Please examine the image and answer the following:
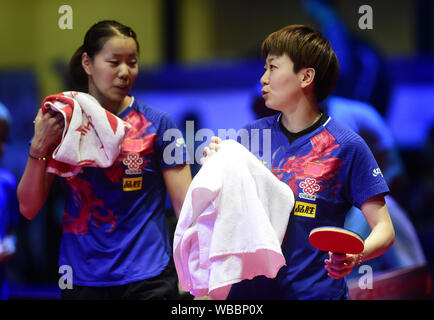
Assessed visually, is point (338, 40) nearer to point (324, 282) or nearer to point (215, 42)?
point (324, 282)

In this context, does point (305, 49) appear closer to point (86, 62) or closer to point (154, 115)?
point (154, 115)

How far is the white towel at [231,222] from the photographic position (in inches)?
67.0

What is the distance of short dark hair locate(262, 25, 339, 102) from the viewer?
1.77 meters

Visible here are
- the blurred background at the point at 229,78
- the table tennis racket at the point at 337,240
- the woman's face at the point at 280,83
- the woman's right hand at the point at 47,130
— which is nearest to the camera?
the table tennis racket at the point at 337,240

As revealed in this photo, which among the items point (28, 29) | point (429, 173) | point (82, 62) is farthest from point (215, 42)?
point (82, 62)

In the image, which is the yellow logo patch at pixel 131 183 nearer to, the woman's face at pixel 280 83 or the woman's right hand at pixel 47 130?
the woman's right hand at pixel 47 130

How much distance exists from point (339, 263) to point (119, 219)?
2.46ft

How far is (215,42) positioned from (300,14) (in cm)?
116

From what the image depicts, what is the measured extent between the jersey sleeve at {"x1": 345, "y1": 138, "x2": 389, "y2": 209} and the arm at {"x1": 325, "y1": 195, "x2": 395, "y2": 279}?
0.9 inches

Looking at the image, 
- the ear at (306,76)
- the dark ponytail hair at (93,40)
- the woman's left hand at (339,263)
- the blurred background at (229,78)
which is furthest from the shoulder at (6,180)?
the woman's left hand at (339,263)

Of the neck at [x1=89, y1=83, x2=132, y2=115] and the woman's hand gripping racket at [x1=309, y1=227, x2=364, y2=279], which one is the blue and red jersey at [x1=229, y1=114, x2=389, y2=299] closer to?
the woman's hand gripping racket at [x1=309, y1=227, x2=364, y2=279]

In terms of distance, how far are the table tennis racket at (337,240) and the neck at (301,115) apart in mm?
382

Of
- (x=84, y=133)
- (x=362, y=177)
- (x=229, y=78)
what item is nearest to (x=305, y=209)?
(x=362, y=177)

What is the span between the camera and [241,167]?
1.73m
